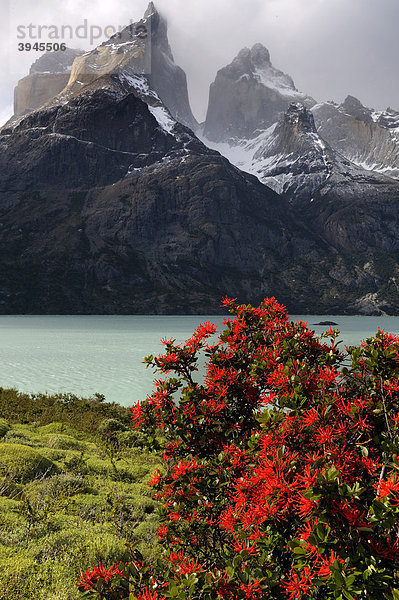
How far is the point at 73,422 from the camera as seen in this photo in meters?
19.4

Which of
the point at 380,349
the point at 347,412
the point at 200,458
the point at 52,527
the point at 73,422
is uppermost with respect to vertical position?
the point at 380,349

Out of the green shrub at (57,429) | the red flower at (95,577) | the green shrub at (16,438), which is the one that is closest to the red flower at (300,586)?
the red flower at (95,577)

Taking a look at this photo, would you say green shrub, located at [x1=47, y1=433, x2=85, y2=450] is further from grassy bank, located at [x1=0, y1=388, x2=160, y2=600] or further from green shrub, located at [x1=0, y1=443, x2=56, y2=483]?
green shrub, located at [x1=0, y1=443, x2=56, y2=483]

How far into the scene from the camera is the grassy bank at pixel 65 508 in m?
6.08

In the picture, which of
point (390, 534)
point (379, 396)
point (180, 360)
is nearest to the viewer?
point (390, 534)

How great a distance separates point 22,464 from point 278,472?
9694 millimetres

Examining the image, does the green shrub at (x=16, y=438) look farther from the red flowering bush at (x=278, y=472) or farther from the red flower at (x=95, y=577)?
the red flower at (x=95, y=577)

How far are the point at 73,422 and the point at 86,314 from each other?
16124cm

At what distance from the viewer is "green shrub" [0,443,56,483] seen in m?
9.93

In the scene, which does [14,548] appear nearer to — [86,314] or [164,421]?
[164,421]

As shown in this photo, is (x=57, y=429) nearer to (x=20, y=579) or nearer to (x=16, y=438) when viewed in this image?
(x=16, y=438)

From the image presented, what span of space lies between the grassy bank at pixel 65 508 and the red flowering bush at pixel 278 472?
0.98 metres

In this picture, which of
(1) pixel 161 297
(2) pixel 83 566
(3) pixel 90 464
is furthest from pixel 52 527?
(1) pixel 161 297

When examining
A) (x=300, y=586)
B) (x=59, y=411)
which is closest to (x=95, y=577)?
(x=300, y=586)
